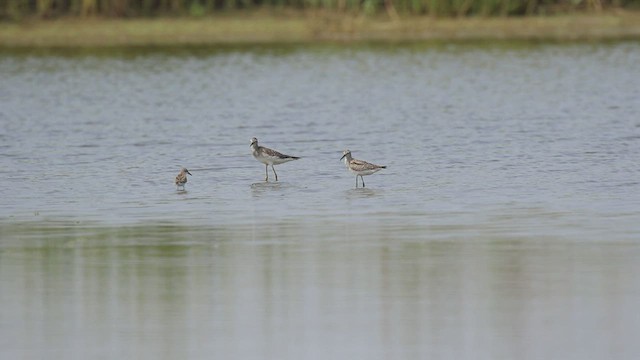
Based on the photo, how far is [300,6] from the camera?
36938 millimetres

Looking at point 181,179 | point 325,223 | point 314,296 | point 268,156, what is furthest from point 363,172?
point 314,296

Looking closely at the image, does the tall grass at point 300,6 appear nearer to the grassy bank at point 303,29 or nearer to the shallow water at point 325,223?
the grassy bank at point 303,29

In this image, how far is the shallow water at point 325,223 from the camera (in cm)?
907

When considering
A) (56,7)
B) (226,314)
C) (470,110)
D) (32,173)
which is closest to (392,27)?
(56,7)

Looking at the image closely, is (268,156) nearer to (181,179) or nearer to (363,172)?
(181,179)

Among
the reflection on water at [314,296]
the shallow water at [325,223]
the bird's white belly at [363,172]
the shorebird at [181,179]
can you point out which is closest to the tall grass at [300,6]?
the shallow water at [325,223]

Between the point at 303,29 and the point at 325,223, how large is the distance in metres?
22.7

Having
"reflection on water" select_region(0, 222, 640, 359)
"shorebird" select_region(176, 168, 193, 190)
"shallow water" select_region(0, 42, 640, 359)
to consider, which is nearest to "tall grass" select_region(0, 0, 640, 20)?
"shallow water" select_region(0, 42, 640, 359)

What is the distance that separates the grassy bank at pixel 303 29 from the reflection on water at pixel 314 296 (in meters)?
22.9

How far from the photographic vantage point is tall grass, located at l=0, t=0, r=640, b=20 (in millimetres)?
35844

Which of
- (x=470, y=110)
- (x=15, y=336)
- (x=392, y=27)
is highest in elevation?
(x=392, y=27)

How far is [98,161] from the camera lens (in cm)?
1881

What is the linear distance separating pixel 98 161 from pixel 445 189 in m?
5.29

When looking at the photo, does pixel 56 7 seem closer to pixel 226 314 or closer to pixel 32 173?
pixel 32 173
